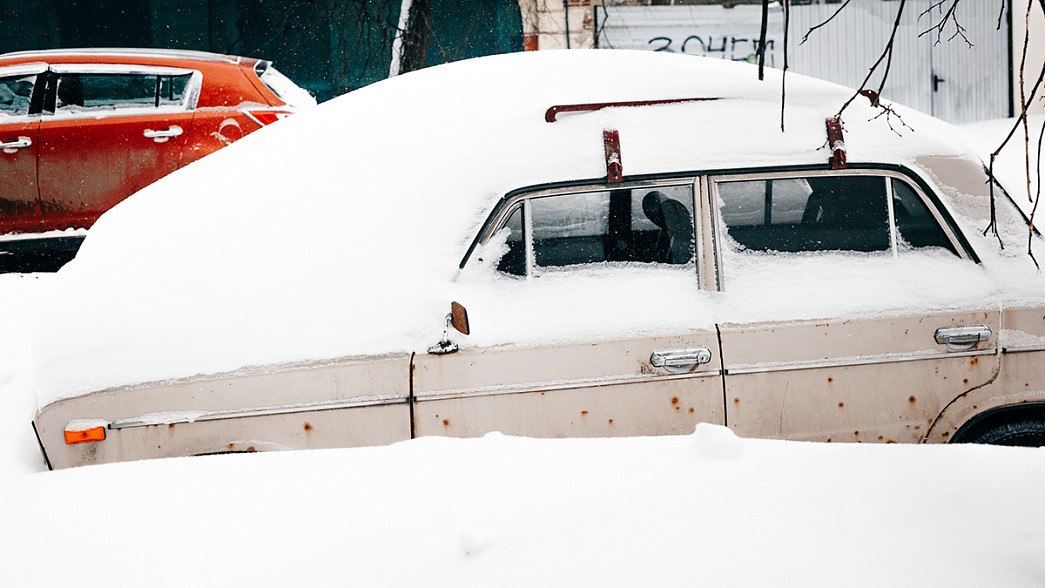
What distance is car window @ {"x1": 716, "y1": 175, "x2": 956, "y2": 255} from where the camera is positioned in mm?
2732

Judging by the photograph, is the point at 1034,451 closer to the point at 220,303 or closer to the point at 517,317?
the point at 517,317

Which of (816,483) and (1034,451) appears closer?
(816,483)

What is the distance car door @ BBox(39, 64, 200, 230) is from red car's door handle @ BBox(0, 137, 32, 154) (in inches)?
4.0

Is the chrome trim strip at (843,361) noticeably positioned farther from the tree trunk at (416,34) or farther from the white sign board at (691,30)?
the white sign board at (691,30)

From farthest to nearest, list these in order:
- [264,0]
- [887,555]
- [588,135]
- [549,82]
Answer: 1. [264,0]
2. [549,82]
3. [588,135]
4. [887,555]

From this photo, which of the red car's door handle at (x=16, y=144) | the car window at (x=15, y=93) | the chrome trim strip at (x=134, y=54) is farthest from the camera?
the chrome trim strip at (x=134, y=54)

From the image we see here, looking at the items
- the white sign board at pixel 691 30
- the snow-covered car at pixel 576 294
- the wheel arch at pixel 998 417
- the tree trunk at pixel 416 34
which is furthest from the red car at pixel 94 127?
the white sign board at pixel 691 30

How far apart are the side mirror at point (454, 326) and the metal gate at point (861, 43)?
9.92 meters

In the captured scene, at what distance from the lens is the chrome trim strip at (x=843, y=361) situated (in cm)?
263

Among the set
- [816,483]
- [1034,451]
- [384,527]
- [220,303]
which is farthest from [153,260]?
[1034,451]

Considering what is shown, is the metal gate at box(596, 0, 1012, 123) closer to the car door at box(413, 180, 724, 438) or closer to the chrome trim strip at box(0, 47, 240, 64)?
the chrome trim strip at box(0, 47, 240, 64)

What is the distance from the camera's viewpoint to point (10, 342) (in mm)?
4309

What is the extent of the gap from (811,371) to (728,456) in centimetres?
92

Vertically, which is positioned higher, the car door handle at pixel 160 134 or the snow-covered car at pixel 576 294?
the car door handle at pixel 160 134
